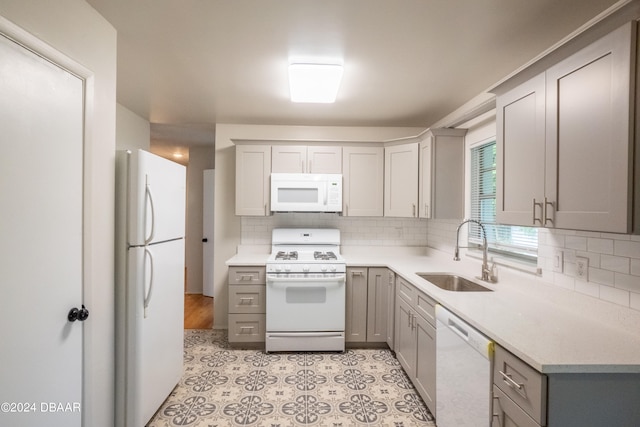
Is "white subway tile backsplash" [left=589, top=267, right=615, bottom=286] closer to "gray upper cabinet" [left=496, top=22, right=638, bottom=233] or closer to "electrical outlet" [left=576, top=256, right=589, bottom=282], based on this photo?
"electrical outlet" [left=576, top=256, right=589, bottom=282]

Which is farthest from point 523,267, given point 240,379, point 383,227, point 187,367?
point 187,367

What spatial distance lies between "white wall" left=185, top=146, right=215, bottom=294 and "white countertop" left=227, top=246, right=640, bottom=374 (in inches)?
158

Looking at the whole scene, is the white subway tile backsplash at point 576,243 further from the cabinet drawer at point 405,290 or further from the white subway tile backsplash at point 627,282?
the cabinet drawer at point 405,290

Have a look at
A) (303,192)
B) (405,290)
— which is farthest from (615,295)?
(303,192)

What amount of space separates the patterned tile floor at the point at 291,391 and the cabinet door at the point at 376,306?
18cm

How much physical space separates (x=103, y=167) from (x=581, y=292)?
2.70 metres

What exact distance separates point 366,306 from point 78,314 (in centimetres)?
234

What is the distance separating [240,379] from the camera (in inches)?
97.6

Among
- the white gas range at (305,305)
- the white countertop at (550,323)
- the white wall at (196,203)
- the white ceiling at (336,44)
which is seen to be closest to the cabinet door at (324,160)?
the white ceiling at (336,44)

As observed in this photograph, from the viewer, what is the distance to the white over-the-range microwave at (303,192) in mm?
3174

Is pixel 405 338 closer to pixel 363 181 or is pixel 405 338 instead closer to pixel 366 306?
pixel 366 306

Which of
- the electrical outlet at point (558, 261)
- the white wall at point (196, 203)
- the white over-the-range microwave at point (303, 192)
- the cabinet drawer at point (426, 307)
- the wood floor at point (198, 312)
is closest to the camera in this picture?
the electrical outlet at point (558, 261)

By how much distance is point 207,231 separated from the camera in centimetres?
496

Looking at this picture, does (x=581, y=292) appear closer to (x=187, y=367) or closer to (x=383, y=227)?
(x=383, y=227)
